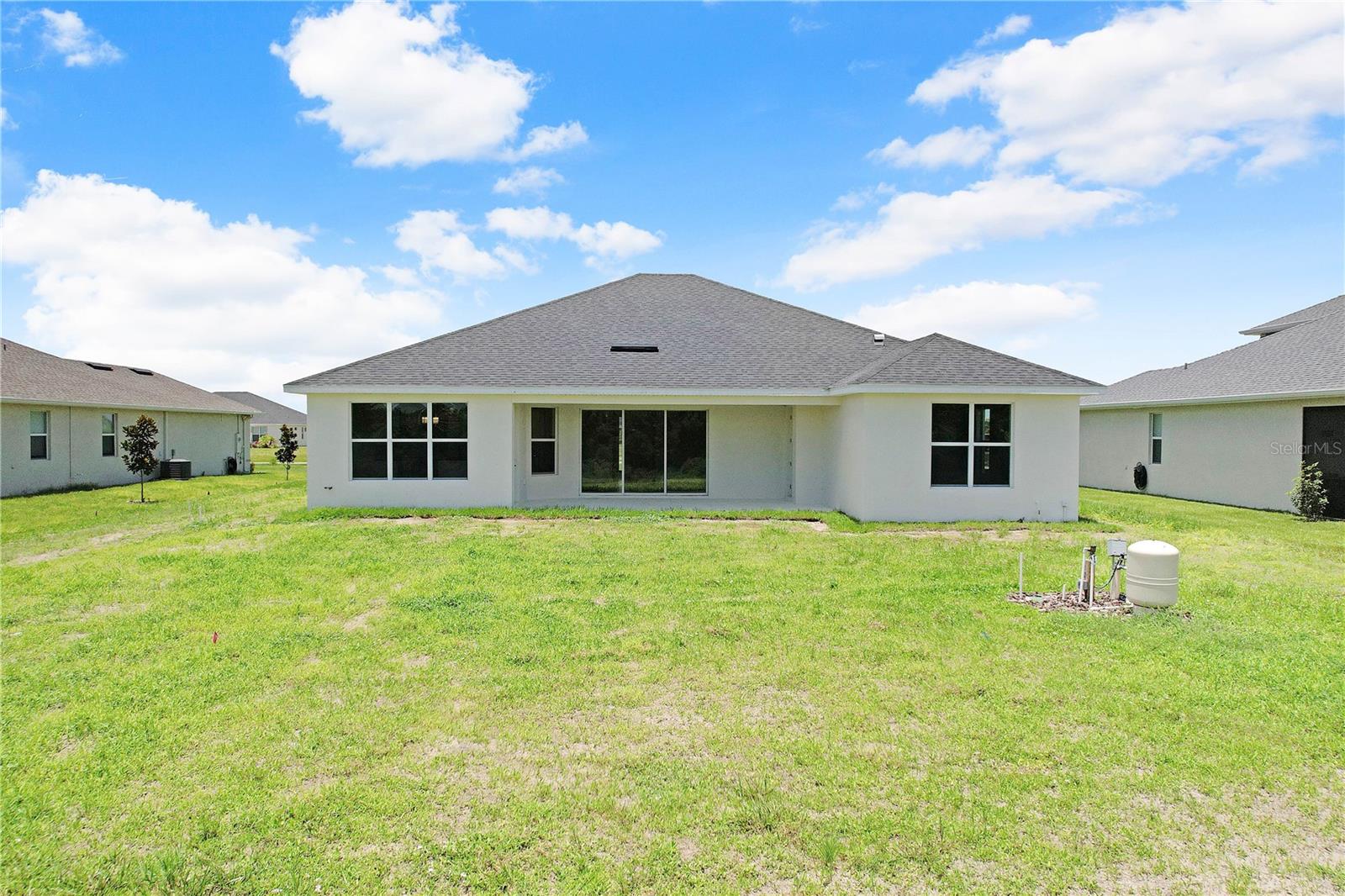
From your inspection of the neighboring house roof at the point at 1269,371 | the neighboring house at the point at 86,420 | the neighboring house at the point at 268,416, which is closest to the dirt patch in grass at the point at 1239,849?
the neighboring house roof at the point at 1269,371

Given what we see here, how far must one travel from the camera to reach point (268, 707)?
493 centimetres

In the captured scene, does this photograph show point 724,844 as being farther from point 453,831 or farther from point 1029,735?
point 1029,735

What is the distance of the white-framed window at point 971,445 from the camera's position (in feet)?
44.8

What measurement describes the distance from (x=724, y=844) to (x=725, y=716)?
1448 millimetres

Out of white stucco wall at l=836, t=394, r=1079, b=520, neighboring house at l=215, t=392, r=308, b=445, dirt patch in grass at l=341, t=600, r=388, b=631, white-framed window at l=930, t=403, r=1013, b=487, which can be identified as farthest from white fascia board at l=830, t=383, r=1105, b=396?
neighboring house at l=215, t=392, r=308, b=445

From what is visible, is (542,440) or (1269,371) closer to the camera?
(542,440)

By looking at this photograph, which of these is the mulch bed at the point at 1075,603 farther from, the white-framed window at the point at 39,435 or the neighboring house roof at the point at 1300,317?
the white-framed window at the point at 39,435

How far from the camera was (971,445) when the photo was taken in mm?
13734

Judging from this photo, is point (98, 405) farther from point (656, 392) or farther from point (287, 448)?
point (656, 392)

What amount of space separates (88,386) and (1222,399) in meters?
34.0

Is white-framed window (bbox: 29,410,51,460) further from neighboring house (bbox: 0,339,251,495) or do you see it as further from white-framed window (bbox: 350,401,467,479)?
white-framed window (bbox: 350,401,467,479)

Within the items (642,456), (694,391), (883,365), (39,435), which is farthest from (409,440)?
(39,435)

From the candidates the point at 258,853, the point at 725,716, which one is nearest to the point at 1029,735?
the point at 725,716

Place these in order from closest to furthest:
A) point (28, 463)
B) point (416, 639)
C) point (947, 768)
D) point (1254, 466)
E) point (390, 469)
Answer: point (947, 768) < point (416, 639) < point (390, 469) < point (1254, 466) < point (28, 463)
